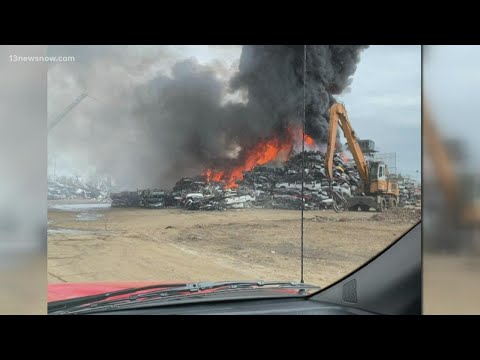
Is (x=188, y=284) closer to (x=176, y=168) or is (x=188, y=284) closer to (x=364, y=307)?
(x=176, y=168)

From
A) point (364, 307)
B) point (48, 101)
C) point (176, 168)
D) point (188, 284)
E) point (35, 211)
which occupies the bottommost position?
point (364, 307)

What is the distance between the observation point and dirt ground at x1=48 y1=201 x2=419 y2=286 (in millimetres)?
2428

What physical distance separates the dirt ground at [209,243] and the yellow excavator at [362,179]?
0.22ft

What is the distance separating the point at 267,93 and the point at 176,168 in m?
0.68

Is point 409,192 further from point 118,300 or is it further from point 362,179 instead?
point 118,300

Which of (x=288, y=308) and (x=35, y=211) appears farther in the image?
(x=288, y=308)

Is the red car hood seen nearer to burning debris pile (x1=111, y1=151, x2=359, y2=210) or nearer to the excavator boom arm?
burning debris pile (x1=111, y1=151, x2=359, y2=210)

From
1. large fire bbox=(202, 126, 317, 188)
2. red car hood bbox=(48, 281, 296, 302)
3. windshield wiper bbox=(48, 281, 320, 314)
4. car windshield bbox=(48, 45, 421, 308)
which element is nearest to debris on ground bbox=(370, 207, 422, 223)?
car windshield bbox=(48, 45, 421, 308)

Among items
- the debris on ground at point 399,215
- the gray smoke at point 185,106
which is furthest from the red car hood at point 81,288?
the debris on ground at point 399,215

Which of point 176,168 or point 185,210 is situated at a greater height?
point 176,168

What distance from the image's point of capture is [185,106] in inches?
96.6

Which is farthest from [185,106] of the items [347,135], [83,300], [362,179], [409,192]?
[409,192]

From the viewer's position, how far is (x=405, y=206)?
252 cm

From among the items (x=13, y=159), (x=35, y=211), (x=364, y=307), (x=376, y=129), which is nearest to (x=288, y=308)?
(x=364, y=307)
